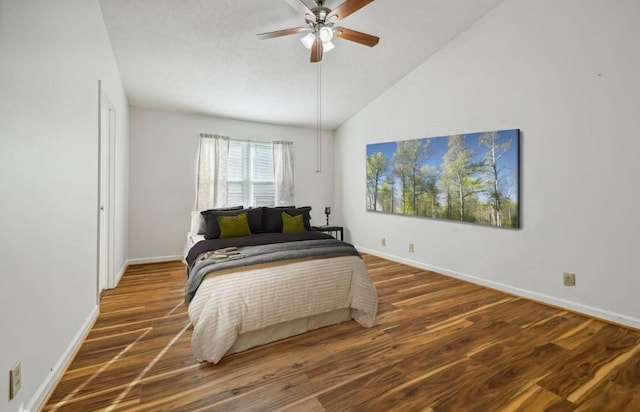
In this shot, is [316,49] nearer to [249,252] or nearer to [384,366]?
[249,252]

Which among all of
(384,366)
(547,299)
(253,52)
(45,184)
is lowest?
(384,366)

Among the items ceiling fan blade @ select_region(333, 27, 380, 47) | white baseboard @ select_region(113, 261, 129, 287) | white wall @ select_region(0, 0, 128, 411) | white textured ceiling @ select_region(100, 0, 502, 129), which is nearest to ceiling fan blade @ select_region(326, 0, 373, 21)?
ceiling fan blade @ select_region(333, 27, 380, 47)

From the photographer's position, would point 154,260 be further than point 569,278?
Yes

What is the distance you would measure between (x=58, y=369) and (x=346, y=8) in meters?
3.29

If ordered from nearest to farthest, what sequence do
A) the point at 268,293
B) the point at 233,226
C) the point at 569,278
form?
1. the point at 268,293
2. the point at 569,278
3. the point at 233,226

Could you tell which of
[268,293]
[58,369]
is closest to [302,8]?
[268,293]

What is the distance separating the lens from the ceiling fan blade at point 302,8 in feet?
7.78

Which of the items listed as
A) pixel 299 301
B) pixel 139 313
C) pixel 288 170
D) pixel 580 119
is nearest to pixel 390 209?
pixel 288 170

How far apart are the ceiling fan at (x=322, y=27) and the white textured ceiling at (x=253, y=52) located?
1.44ft

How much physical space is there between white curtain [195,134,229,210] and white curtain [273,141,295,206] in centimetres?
92

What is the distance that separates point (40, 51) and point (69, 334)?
182 cm

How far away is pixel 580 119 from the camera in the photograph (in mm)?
2850

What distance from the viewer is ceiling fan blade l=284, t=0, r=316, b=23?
2.37 meters

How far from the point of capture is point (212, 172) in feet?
16.4
